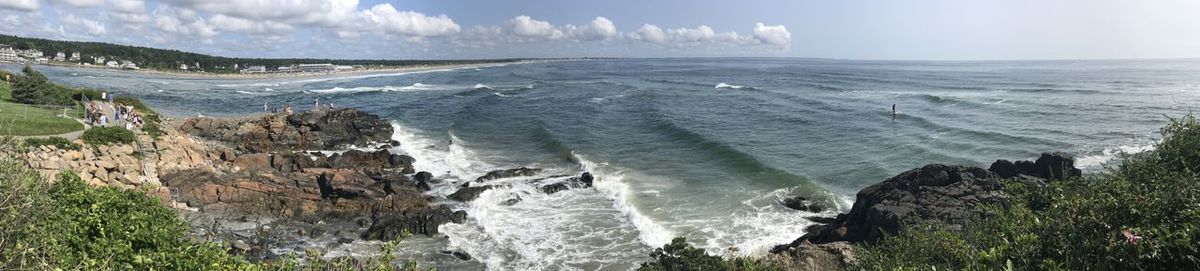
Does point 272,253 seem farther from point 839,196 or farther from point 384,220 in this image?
point 839,196

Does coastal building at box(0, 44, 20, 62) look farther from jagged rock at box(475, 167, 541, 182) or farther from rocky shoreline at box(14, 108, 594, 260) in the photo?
jagged rock at box(475, 167, 541, 182)

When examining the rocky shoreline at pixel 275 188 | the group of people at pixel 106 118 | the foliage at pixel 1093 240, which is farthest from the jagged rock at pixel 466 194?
the foliage at pixel 1093 240

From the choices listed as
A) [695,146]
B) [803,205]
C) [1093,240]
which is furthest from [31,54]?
[1093,240]

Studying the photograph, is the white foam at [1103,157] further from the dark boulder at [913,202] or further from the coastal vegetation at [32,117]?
the coastal vegetation at [32,117]

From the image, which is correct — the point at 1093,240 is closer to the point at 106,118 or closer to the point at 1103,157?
the point at 1103,157

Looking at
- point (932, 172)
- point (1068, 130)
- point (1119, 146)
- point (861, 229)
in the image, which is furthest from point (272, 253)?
point (1068, 130)
